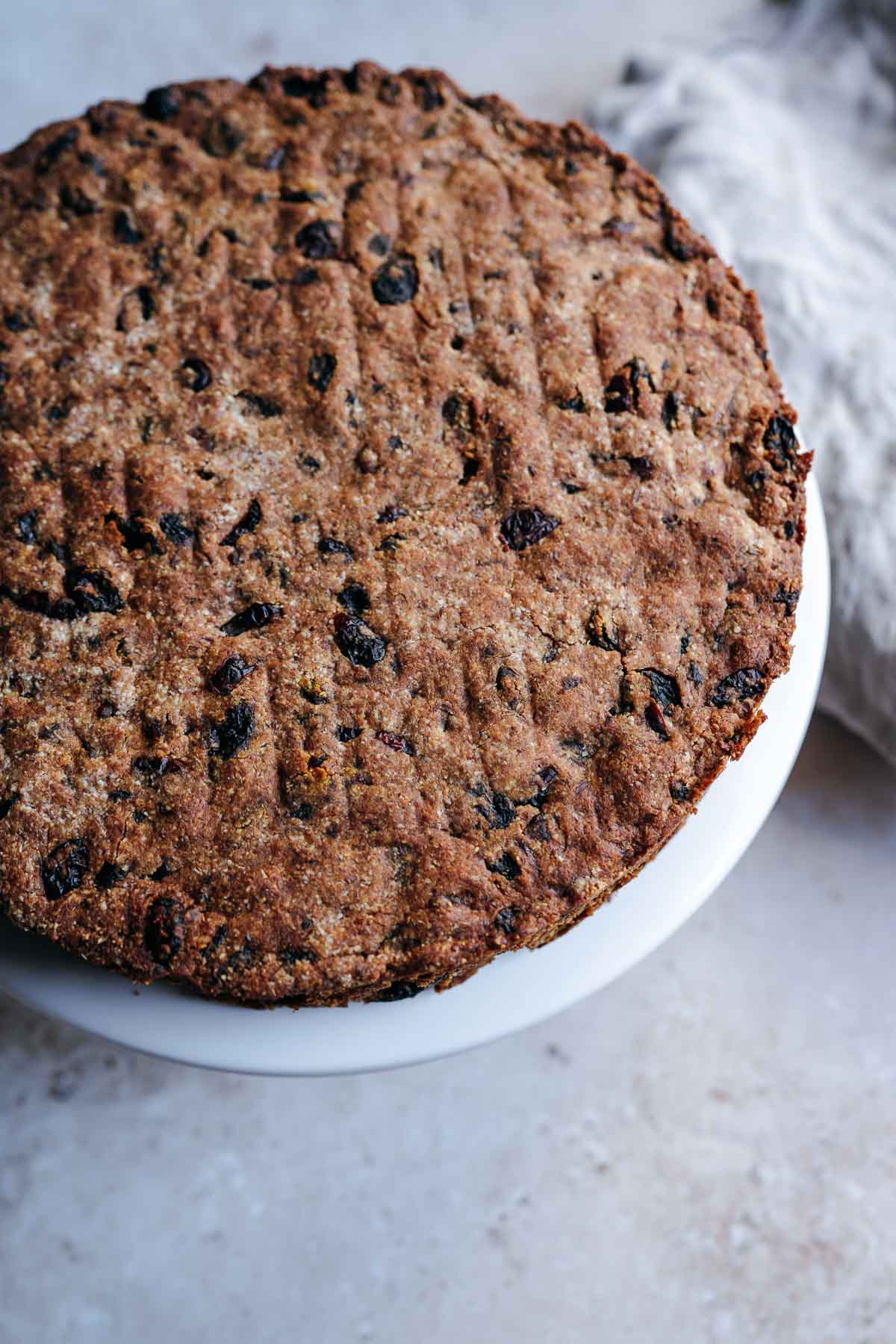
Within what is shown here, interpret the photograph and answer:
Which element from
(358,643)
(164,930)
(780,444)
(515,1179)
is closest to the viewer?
(164,930)

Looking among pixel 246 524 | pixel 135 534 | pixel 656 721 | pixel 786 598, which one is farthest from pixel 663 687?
pixel 135 534

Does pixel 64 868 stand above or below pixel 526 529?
below

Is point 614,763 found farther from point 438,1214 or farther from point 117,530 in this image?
point 438,1214

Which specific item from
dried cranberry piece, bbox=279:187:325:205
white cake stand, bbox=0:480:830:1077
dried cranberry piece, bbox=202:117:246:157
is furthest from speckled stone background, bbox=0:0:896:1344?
dried cranberry piece, bbox=202:117:246:157

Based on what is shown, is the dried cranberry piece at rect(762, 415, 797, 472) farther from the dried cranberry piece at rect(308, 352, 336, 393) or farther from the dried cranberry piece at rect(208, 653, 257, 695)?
the dried cranberry piece at rect(208, 653, 257, 695)

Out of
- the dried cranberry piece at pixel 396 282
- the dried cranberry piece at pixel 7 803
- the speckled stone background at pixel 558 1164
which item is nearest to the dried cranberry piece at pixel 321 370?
the dried cranberry piece at pixel 396 282

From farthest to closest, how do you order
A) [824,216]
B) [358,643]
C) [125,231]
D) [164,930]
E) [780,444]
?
[824,216]
[125,231]
[780,444]
[358,643]
[164,930]

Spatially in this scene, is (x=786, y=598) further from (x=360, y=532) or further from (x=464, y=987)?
(x=464, y=987)

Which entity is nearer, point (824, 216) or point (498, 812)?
point (498, 812)
